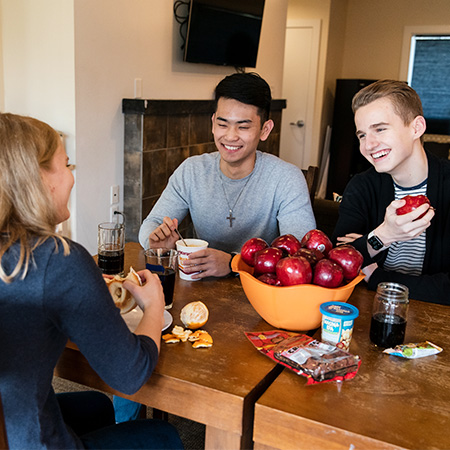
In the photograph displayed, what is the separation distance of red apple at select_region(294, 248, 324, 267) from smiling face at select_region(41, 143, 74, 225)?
0.55 metres

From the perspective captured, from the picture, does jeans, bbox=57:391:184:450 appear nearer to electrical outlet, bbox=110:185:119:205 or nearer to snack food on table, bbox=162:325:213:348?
snack food on table, bbox=162:325:213:348

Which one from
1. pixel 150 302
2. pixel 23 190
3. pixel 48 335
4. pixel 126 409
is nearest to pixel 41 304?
pixel 48 335

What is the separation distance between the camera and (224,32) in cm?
414

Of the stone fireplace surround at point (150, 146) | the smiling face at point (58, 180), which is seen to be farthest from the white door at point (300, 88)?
the smiling face at point (58, 180)

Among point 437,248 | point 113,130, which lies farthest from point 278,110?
point 437,248

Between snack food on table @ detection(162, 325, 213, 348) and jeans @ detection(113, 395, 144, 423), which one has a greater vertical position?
snack food on table @ detection(162, 325, 213, 348)

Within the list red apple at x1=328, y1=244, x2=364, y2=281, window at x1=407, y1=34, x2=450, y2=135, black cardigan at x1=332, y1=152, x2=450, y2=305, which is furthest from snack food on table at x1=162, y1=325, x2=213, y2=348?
window at x1=407, y1=34, x2=450, y2=135

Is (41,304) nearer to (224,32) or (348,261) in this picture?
(348,261)

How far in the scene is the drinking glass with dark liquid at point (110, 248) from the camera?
5.14ft

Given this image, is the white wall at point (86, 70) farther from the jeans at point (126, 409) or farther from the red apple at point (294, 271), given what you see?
the red apple at point (294, 271)

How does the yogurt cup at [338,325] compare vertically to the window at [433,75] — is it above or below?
below

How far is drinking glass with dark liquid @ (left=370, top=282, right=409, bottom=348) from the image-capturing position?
1.18m

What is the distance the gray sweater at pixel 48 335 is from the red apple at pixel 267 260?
0.40m

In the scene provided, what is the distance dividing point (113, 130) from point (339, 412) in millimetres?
2671
